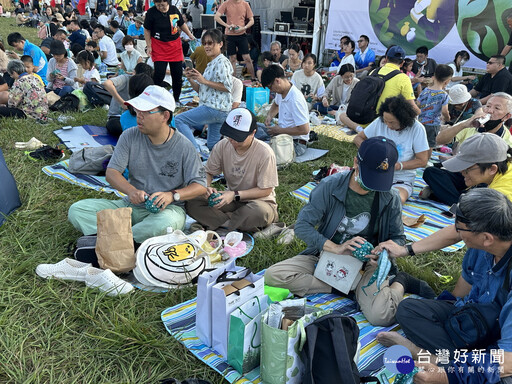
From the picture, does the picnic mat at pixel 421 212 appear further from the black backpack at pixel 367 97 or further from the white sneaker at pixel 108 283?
the white sneaker at pixel 108 283

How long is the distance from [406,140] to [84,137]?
4586 millimetres

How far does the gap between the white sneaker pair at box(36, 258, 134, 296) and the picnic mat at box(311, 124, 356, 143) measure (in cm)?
491

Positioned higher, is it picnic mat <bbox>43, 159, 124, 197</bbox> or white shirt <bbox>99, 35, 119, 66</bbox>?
white shirt <bbox>99, 35, 119, 66</bbox>

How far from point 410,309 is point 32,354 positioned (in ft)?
7.61

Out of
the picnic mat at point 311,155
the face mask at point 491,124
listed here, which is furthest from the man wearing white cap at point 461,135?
Result: the picnic mat at point 311,155

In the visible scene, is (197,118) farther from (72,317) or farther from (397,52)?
(72,317)

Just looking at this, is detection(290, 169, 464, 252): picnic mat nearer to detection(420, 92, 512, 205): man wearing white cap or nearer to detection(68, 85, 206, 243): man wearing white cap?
detection(420, 92, 512, 205): man wearing white cap

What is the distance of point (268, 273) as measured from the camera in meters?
3.24

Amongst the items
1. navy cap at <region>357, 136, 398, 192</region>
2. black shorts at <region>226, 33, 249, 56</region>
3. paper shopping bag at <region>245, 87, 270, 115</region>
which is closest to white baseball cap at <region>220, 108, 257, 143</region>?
navy cap at <region>357, 136, 398, 192</region>

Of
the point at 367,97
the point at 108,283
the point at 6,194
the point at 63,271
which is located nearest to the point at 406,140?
the point at 367,97

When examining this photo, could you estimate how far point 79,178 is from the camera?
5.13 m

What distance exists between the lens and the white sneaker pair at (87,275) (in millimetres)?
3183

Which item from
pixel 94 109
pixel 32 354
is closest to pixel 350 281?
pixel 32 354

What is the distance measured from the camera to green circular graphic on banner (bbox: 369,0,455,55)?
1080 centimetres
